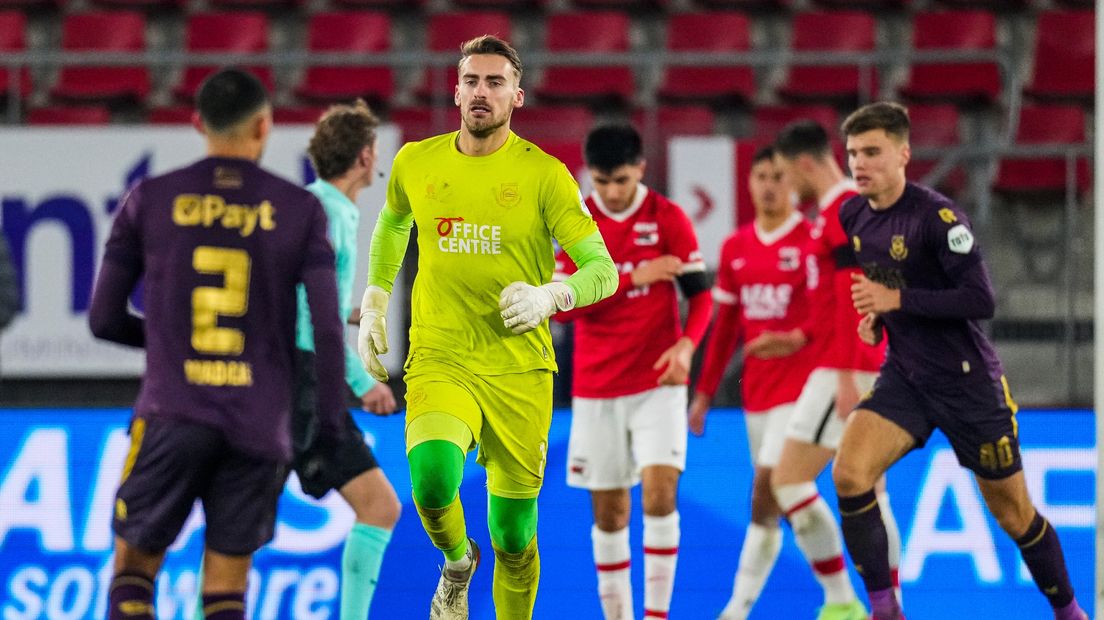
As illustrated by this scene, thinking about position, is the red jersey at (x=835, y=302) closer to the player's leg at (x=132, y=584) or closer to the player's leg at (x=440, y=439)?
the player's leg at (x=440, y=439)

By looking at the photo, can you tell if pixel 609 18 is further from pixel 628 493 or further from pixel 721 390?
pixel 628 493

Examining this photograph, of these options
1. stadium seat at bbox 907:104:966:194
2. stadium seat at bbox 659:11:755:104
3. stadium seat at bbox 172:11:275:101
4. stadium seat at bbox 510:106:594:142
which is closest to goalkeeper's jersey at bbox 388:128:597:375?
stadium seat at bbox 510:106:594:142

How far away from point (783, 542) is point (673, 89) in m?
5.76

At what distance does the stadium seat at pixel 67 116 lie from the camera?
11.4 metres

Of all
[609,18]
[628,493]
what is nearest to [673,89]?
[609,18]

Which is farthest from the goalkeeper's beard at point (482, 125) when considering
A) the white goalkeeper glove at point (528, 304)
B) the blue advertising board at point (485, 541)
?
the blue advertising board at point (485, 541)

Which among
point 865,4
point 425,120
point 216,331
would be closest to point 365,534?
point 216,331

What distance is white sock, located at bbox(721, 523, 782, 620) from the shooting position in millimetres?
7137

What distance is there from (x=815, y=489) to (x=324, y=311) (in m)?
3.46

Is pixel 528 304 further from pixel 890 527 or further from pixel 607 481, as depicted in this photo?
pixel 890 527

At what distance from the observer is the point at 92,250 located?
31.6 feet

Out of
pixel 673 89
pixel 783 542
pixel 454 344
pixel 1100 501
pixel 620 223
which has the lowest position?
pixel 783 542

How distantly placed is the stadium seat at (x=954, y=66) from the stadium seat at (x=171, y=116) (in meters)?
5.72

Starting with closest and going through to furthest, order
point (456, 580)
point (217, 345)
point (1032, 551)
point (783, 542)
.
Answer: point (217, 345)
point (456, 580)
point (1032, 551)
point (783, 542)
